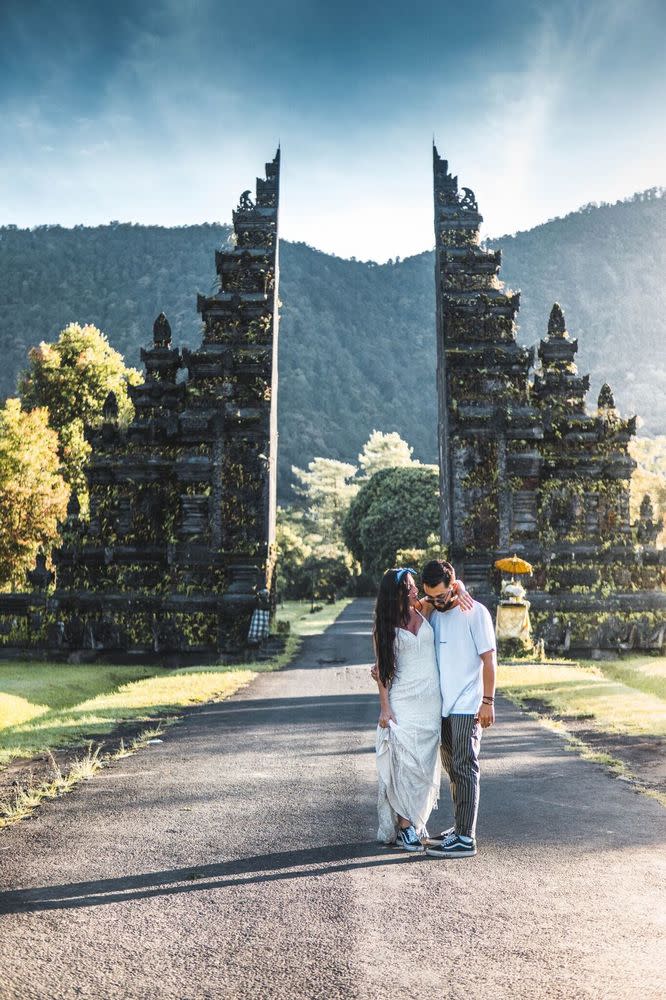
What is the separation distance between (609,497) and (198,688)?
17061mm

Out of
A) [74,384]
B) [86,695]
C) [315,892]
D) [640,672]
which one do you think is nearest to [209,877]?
[315,892]

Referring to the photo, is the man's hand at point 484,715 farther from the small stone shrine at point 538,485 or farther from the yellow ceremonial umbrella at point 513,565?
A: the small stone shrine at point 538,485

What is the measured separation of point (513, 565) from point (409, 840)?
59.6 ft

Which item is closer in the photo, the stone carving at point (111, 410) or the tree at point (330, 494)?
the stone carving at point (111, 410)

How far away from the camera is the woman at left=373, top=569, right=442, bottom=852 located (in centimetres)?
662

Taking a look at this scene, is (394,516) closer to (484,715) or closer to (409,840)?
(484,715)

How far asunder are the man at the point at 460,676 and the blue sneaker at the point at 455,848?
0.13 meters

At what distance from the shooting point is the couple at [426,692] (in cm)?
662

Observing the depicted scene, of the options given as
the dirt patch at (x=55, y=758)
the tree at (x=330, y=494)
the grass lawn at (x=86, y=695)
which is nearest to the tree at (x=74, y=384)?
the grass lawn at (x=86, y=695)

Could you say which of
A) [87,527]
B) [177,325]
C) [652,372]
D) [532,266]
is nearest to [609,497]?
[87,527]

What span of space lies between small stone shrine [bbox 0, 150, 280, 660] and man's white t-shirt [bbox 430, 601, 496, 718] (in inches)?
698

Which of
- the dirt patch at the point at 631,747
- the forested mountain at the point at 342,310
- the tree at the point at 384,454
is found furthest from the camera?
the forested mountain at the point at 342,310

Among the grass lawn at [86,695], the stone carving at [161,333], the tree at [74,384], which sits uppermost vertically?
the tree at [74,384]

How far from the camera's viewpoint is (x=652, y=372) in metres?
157
